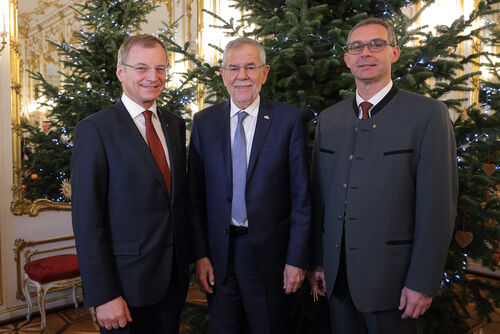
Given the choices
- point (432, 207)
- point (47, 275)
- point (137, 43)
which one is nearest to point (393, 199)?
point (432, 207)

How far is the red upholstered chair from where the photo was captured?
344 centimetres

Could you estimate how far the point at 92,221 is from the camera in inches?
57.6

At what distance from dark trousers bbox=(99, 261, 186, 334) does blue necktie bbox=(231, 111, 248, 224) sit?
0.37 meters

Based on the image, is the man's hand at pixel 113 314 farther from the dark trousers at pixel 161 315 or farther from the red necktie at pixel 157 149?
the red necktie at pixel 157 149

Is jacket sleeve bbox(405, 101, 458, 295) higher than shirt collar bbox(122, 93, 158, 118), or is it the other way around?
shirt collar bbox(122, 93, 158, 118)

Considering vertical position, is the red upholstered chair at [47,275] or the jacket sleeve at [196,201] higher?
the jacket sleeve at [196,201]

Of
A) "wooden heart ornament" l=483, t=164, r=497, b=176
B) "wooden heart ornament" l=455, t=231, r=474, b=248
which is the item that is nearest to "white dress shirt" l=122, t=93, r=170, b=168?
"wooden heart ornament" l=455, t=231, r=474, b=248

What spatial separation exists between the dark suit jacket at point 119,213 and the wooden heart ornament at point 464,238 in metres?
1.57

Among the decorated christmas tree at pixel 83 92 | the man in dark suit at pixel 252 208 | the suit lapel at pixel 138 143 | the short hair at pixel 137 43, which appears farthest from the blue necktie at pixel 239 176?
the decorated christmas tree at pixel 83 92

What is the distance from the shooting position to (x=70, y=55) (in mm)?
3975

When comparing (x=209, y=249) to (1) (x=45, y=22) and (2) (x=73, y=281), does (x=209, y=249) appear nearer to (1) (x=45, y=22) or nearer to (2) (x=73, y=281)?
(2) (x=73, y=281)

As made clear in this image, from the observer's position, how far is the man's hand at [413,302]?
1.43 meters

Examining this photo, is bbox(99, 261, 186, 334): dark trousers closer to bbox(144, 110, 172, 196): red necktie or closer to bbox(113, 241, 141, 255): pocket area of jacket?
bbox(113, 241, 141, 255): pocket area of jacket

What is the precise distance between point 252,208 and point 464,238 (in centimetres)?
126
